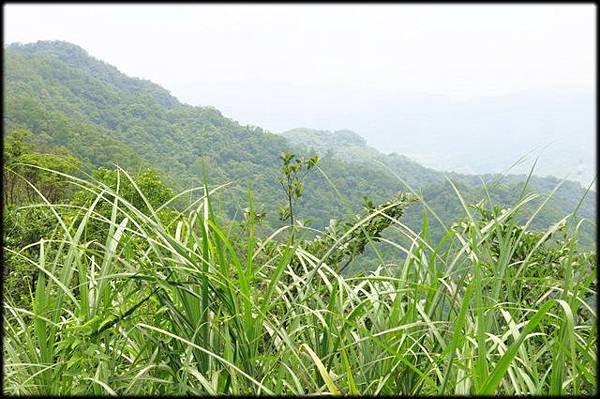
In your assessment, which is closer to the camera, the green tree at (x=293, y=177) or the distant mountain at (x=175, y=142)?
the green tree at (x=293, y=177)

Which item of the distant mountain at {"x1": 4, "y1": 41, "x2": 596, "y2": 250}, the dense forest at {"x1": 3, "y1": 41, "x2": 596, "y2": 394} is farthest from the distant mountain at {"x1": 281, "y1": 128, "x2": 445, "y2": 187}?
the dense forest at {"x1": 3, "y1": 41, "x2": 596, "y2": 394}

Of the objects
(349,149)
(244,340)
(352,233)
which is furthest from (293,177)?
(349,149)

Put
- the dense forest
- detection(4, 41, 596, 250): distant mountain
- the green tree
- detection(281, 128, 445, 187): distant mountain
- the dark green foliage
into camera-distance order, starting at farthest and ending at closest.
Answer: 1. detection(281, 128, 445, 187): distant mountain
2. detection(4, 41, 596, 250): distant mountain
3. the green tree
4. the dark green foliage
5. the dense forest

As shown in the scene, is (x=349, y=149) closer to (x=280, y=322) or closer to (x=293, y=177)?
(x=293, y=177)

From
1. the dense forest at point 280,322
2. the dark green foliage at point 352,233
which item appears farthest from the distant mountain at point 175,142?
the dense forest at point 280,322

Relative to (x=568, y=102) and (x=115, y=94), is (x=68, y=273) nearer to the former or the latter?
(x=115, y=94)

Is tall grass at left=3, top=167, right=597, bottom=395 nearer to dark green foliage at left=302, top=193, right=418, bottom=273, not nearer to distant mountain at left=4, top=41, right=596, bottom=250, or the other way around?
dark green foliage at left=302, top=193, right=418, bottom=273

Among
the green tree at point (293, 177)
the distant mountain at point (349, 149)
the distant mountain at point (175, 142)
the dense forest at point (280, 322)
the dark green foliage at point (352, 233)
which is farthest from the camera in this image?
the distant mountain at point (349, 149)

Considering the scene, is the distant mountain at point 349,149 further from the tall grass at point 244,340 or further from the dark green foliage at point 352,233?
the tall grass at point 244,340
